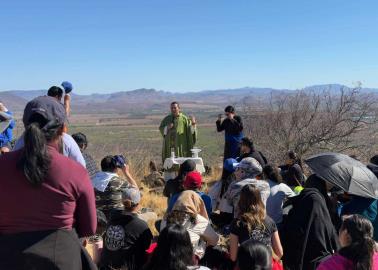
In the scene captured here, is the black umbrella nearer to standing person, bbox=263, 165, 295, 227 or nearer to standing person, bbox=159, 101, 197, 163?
standing person, bbox=263, 165, 295, 227

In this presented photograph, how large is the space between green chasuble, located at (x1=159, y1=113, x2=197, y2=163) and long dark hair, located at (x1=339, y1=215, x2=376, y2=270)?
22.1 ft

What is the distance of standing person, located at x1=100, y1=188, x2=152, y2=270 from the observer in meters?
4.10

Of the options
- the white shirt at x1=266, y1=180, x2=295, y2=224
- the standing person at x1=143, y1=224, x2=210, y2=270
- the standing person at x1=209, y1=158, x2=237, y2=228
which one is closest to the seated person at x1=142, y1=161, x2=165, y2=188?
the standing person at x1=209, y1=158, x2=237, y2=228

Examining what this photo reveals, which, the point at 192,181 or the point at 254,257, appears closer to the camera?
the point at 254,257

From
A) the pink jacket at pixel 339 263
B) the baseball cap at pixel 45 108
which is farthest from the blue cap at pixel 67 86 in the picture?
the pink jacket at pixel 339 263

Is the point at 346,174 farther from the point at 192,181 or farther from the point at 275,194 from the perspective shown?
the point at 192,181

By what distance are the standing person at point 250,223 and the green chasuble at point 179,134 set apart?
581cm

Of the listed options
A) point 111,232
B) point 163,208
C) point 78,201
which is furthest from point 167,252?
point 163,208

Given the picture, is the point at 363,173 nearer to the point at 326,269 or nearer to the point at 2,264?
the point at 326,269

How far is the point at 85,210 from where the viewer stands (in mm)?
2723

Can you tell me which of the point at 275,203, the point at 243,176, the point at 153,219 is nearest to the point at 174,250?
the point at 275,203

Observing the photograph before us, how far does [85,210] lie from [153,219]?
4.22 metres

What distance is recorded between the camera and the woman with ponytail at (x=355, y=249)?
3033 millimetres

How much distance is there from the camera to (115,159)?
5.28 metres
